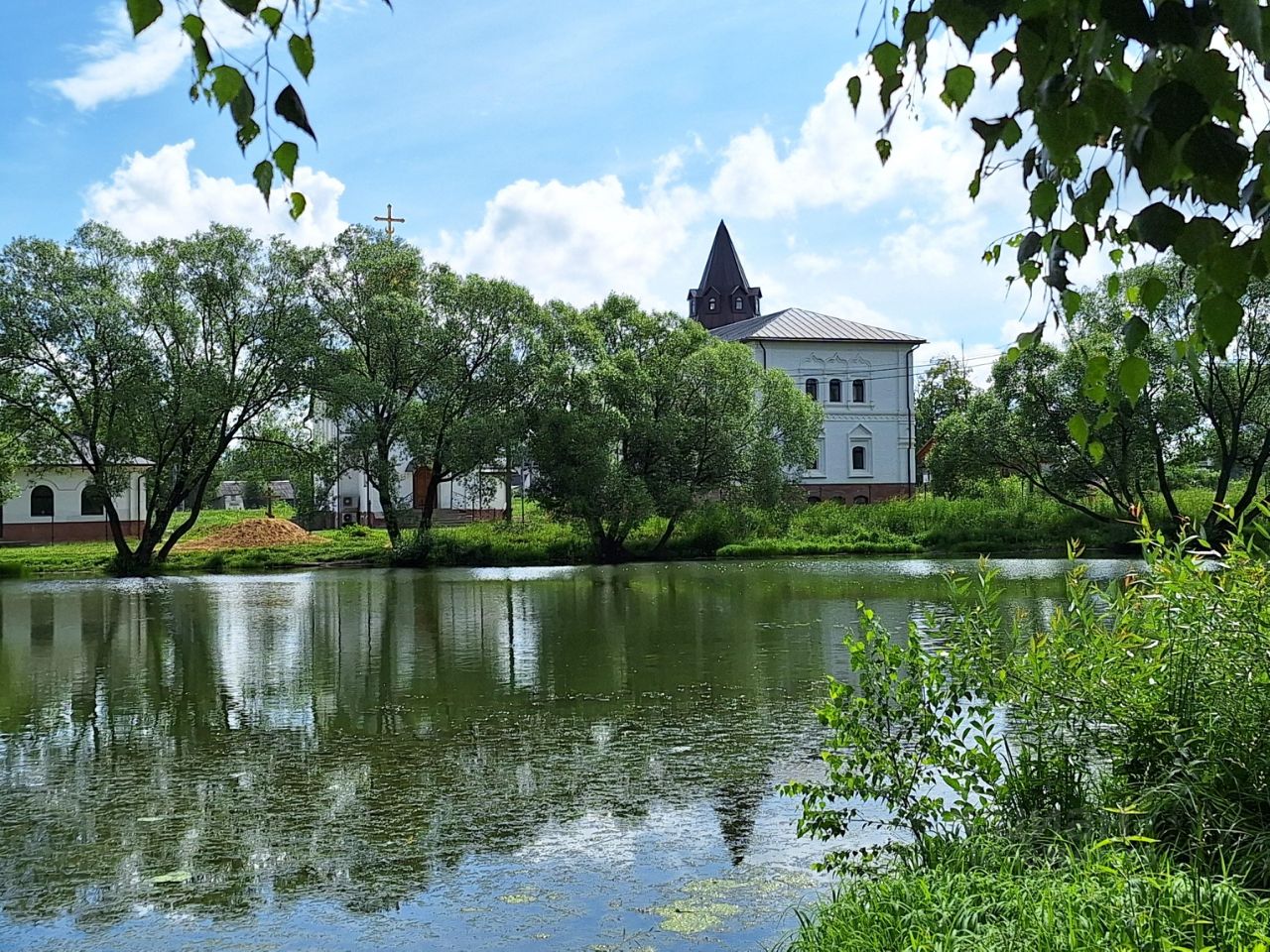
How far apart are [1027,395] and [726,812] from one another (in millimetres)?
30703

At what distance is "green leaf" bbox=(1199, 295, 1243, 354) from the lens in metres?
1.81

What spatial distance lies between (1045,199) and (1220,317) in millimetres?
671

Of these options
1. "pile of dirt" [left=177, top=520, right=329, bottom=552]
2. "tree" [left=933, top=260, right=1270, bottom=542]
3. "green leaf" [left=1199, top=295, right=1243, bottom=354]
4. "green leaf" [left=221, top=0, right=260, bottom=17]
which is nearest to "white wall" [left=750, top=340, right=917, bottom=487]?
"tree" [left=933, top=260, right=1270, bottom=542]

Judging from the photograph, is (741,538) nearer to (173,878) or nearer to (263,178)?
(173,878)

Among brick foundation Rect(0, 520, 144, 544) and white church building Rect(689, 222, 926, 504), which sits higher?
white church building Rect(689, 222, 926, 504)

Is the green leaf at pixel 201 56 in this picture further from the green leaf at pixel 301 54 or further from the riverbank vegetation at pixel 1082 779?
the riverbank vegetation at pixel 1082 779

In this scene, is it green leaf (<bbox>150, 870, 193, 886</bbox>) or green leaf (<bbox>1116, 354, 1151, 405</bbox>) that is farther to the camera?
green leaf (<bbox>150, 870, 193, 886</bbox>)

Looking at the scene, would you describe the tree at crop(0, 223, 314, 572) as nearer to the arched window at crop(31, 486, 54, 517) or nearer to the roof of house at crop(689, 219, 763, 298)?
the arched window at crop(31, 486, 54, 517)

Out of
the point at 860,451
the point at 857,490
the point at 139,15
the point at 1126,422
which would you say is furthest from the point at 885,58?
the point at 860,451

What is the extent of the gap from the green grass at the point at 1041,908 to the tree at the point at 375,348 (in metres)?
30.7

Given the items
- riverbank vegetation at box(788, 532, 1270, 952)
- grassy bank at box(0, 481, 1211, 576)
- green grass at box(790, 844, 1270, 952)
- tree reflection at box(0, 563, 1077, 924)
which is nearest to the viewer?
green grass at box(790, 844, 1270, 952)

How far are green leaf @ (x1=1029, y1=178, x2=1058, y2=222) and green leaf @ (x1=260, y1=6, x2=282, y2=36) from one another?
156 cm

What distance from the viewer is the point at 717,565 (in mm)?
32000

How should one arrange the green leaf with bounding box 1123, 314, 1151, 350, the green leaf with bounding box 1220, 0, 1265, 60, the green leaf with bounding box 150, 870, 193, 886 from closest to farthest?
the green leaf with bounding box 1220, 0, 1265, 60
the green leaf with bounding box 1123, 314, 1151, 350
the green leaf with bounding box 150, 870, 193, 886
